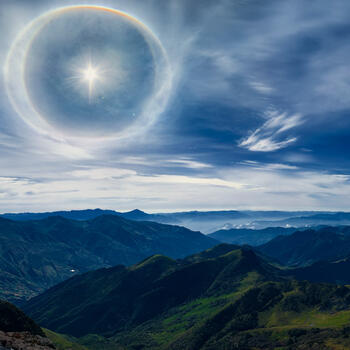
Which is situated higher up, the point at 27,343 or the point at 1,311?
the point at 27,343

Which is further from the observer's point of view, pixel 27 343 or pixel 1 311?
pixel 1 311
